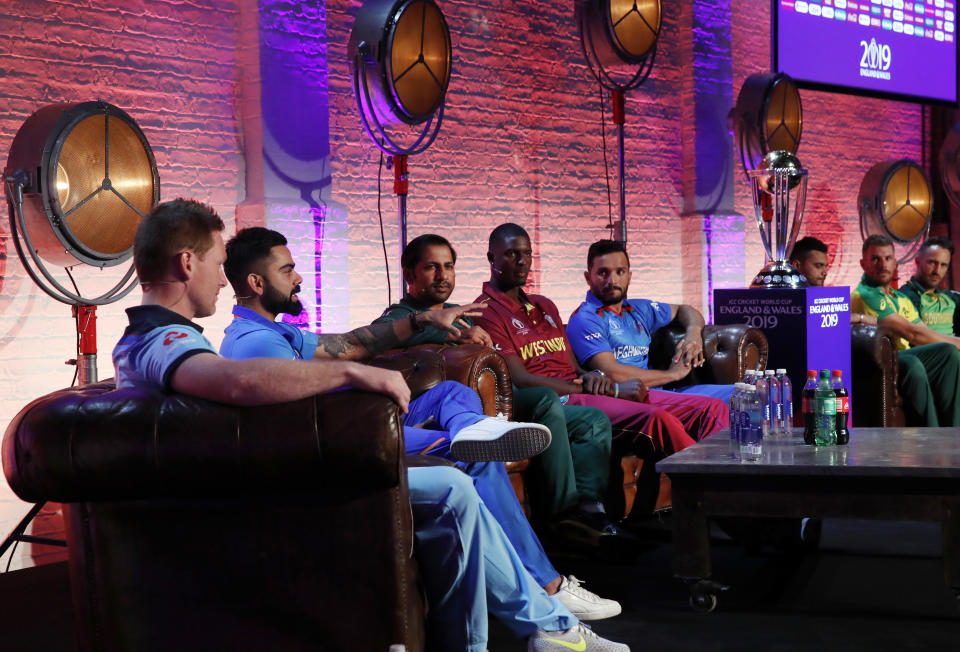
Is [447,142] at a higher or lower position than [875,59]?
lower

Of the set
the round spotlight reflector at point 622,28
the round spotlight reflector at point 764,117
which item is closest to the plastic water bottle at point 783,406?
the round spotlight reflector at point 622,28

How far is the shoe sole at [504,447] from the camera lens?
2373 millimetres

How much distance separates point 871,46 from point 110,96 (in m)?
5.03

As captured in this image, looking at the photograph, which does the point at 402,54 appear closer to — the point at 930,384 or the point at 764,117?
the point at 764,117

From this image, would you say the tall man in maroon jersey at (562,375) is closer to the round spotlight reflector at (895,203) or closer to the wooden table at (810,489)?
the wooden table at (810,489)

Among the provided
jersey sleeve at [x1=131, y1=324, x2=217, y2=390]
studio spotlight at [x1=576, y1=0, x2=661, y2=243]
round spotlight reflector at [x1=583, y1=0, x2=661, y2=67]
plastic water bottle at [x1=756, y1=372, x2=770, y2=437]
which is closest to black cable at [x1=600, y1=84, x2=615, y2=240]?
studio spotlight at [x1=576, y1=0, x2=661, y2=243]

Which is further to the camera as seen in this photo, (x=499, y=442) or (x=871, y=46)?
(x=871, y=46)

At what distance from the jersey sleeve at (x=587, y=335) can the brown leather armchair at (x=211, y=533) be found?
7.51 ft

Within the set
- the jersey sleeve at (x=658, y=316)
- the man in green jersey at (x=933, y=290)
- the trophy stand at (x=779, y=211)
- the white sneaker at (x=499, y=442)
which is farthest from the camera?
the man in green jersey at (x=933, y=290)

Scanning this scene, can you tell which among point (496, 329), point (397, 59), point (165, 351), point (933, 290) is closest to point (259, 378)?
point (165, 351)

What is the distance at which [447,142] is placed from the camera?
5094mm

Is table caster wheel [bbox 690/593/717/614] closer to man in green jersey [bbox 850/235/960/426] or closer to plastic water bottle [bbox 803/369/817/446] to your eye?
plastic water bottle [bbox 803/369/817/446]

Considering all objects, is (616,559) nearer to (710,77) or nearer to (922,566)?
(922,566)

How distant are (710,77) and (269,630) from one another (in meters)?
5.08
